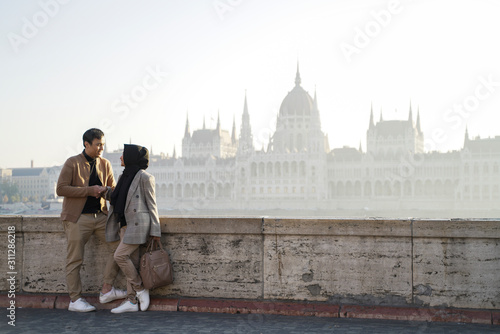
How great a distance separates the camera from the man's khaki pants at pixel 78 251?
5.38m

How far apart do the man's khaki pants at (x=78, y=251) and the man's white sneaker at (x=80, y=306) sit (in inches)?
1.8

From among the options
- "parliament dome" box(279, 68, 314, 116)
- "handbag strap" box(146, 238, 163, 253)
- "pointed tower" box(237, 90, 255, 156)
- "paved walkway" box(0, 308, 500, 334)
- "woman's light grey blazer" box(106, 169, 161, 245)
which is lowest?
"paved walkway" box(0, 308, 500, 334)

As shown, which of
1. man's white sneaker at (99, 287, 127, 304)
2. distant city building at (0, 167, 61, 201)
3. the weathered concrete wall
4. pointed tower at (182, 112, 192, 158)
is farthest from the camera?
distant city building at (0, 167, 61, 201)

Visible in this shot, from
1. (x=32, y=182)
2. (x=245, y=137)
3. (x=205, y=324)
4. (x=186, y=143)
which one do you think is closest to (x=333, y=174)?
(x=245, y=137)

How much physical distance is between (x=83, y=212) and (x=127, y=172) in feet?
1.87

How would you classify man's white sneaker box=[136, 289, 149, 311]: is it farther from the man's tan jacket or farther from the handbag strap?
the man's tan jacket

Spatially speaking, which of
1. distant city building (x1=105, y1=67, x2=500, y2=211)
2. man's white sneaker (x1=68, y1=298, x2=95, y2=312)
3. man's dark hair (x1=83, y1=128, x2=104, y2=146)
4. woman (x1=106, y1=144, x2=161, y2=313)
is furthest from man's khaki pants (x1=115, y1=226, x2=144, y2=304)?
distant city building (x1=105, y1=67, x2=500, y2=211)

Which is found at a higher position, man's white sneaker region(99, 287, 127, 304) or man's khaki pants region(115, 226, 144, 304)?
man's khaki pants region(115, 226, 144, 304)

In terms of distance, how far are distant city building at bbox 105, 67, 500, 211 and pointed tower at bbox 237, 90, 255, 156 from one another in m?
0.15

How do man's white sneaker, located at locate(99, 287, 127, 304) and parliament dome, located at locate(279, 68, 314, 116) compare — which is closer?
man's white sneaker, located at locate(99, 287, 127, 304)

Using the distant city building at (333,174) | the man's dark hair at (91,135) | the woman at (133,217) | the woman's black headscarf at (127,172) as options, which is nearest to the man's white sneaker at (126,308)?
the woman at (133,217)

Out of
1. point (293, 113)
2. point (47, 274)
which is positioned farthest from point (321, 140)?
point (47, 274)

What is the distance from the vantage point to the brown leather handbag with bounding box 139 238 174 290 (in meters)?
5.25

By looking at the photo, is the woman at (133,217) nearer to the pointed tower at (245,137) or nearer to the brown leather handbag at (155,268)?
the brown leather handbag at (155,268)
